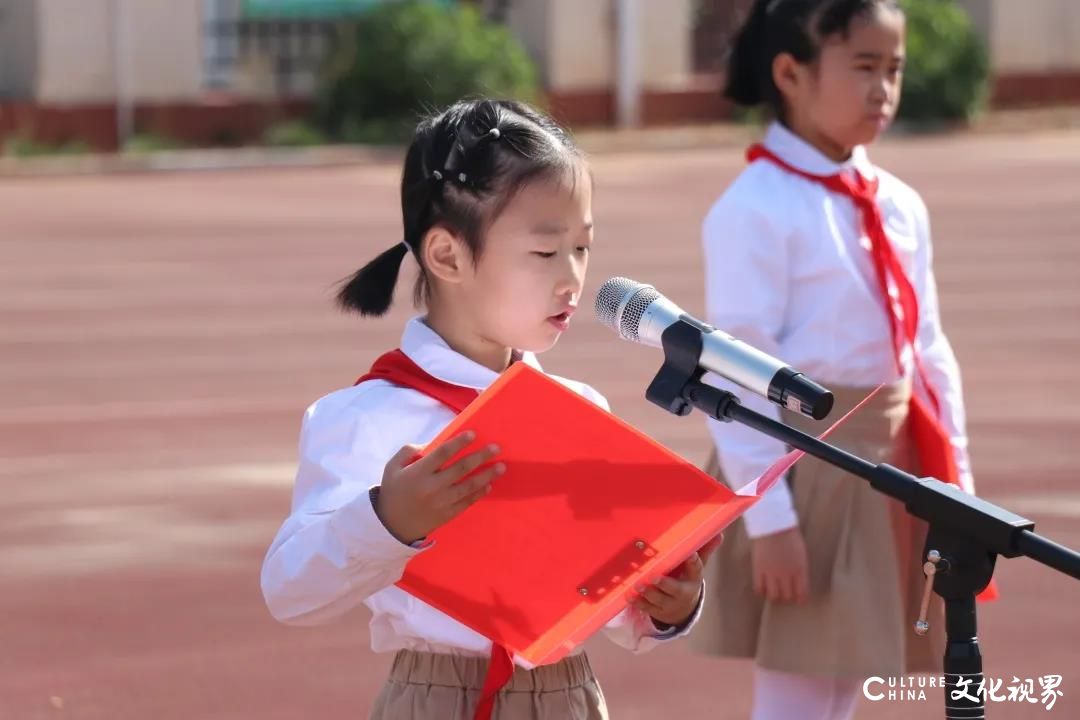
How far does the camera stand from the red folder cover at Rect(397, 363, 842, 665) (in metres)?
2.45

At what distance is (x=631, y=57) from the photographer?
25016 mm

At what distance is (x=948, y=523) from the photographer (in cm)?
223

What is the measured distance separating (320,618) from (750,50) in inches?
78.3

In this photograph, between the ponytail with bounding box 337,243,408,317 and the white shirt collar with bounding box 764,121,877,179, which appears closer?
the ponytail with bounding box 337,243,408,317

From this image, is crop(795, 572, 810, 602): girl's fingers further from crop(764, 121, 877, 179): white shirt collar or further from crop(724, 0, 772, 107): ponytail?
crop(724, 0, 772, 107): ponytail

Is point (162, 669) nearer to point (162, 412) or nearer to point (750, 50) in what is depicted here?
point (750, 50)

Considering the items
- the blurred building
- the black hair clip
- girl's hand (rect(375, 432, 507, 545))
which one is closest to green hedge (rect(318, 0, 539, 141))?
the blurred building

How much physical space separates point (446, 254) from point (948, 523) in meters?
0.90

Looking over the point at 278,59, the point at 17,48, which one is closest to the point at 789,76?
the point at 17,48

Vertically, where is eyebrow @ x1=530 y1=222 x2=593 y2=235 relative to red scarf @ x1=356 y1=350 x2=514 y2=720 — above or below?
above

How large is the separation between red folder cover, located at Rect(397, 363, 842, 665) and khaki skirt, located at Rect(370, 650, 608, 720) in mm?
235

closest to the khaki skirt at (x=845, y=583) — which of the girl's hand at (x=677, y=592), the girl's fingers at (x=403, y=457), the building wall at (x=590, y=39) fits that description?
the girl's hand at (x=677, y=592)

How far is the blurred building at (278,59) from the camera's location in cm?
2270

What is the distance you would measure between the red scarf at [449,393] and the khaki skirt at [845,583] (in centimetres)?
125
